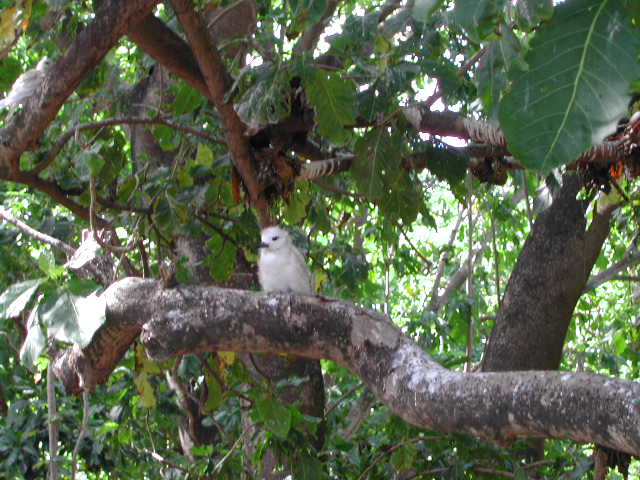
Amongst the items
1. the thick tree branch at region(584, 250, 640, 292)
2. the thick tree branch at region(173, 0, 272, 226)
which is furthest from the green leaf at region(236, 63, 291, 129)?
the thick tree branch at region(584, 250, 640, 292)

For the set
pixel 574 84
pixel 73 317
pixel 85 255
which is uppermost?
pixel 85 255

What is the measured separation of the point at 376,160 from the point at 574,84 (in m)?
1.94

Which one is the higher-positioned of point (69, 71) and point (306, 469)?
point (69, 71)

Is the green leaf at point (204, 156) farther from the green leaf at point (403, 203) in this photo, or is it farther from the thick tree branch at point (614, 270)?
the thick tree branch at point (614, 270)

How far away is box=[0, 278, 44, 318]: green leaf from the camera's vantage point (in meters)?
2.48

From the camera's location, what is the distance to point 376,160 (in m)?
2.76

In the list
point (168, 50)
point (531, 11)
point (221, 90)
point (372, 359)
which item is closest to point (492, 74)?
point (531, 11)

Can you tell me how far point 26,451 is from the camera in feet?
14.7

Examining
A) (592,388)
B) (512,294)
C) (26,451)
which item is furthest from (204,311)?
(26,451)

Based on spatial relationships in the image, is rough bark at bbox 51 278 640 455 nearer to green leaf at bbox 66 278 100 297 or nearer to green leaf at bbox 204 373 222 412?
green leaf at bbox 66 278 100 297

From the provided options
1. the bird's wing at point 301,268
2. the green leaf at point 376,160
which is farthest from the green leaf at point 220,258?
the green leaf at point 376,160

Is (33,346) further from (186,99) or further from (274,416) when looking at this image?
(186,99)

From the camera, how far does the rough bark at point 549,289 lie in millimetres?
4191

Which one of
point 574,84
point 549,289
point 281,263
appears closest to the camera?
point 574,84
